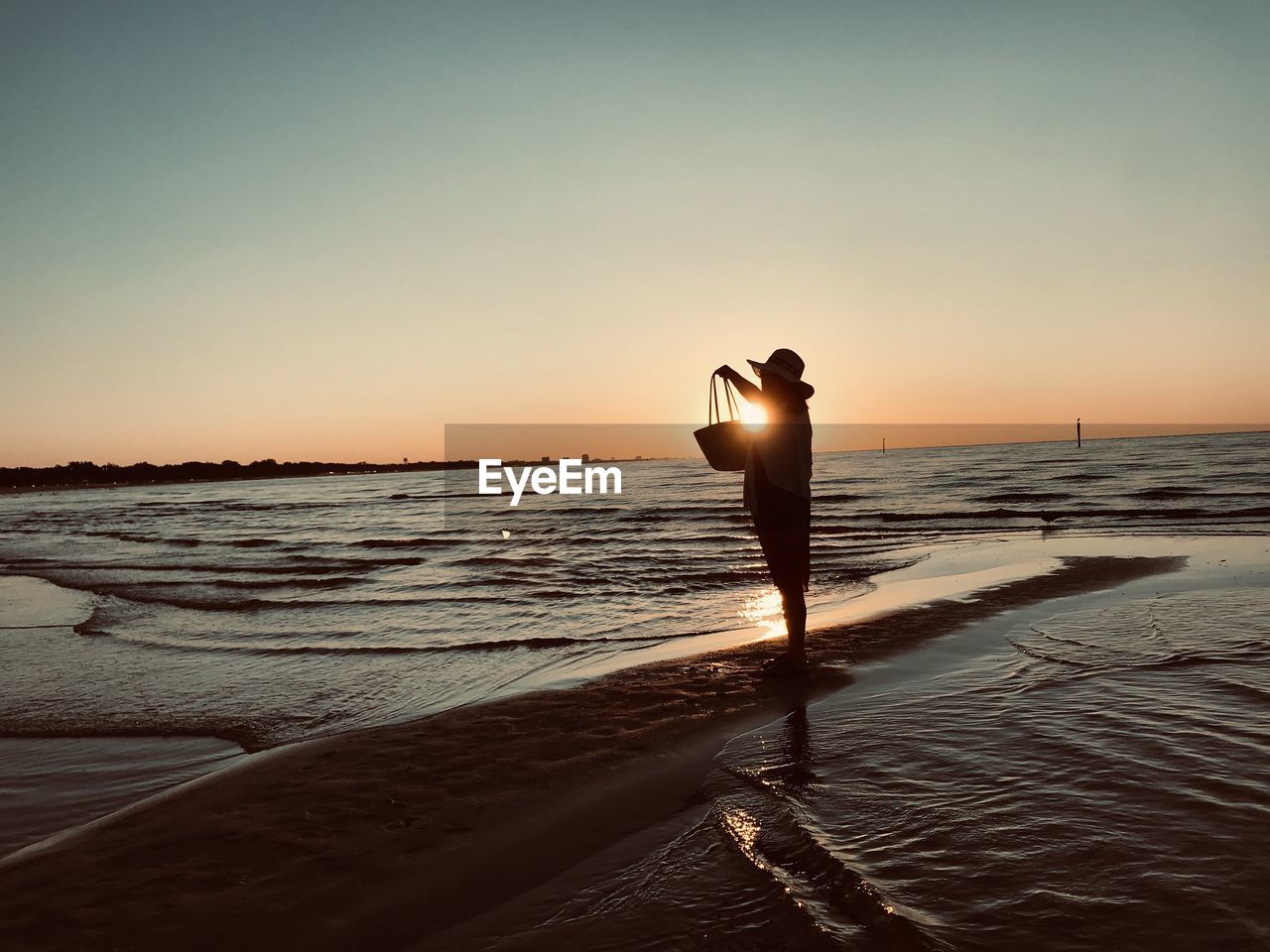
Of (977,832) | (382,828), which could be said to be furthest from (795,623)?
(382,828)

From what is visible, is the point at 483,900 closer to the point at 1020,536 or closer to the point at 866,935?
the point at 866,935

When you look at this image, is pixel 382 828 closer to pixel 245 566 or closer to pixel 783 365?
pixel 783 365

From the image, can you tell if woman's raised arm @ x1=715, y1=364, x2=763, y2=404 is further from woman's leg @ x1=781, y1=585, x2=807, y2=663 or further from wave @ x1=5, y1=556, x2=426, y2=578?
wave @ x1=5, y1=556, x2=426, y2=578

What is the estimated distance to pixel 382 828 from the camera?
11.5ft

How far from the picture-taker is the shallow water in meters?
2.49

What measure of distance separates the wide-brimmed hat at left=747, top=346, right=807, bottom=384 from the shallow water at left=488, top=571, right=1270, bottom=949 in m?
2.39

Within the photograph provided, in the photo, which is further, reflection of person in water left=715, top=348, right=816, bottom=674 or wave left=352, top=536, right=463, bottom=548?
wave left=352, top=536, right=463, bottom=548

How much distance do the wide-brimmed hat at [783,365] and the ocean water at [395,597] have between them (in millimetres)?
3093

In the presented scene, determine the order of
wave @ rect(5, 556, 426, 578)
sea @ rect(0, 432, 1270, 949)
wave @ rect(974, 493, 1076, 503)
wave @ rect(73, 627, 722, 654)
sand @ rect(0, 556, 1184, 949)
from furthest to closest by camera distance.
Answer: wave @ rect(974, 493, 1076, 503) < wave @ rect(5, 556, 426, 578) < wave @ rect(73, 627, 722, 654) < sand @ rect(0, 556, 1184, 949) < sea @ rect(0, 432, 1270, 949)

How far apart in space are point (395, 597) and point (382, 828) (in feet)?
29.1

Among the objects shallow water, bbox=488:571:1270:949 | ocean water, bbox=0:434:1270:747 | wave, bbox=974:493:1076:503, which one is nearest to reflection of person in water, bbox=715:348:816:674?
shallow water, bbox=488:571:1270:949

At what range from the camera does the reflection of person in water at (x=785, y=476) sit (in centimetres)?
593

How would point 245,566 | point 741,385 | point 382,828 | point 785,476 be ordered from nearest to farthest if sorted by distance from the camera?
point 382,828
point 785,476
point 741,385
point 245,566

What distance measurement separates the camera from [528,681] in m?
6.52
